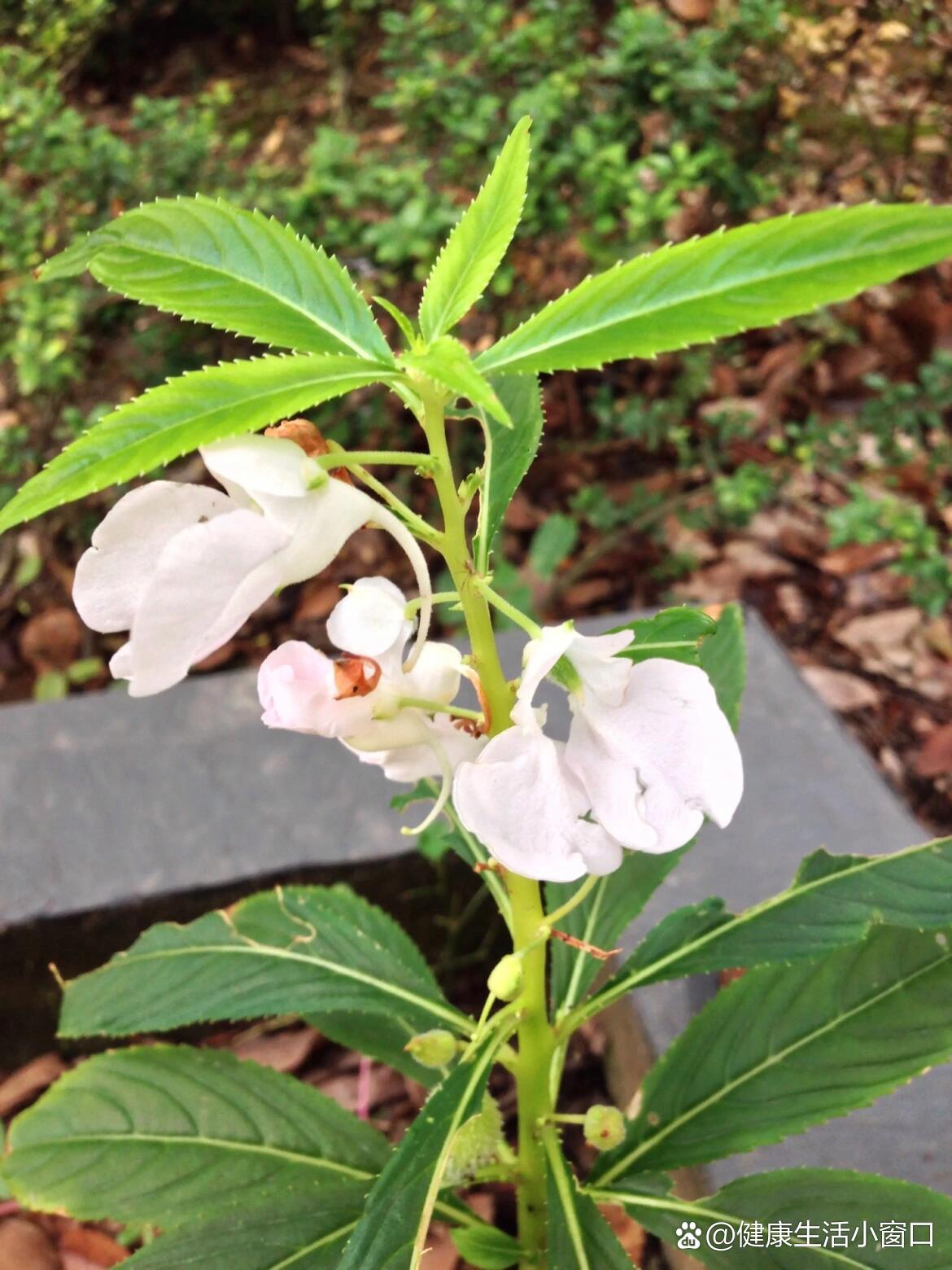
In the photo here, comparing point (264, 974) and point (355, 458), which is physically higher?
point (355, 458)

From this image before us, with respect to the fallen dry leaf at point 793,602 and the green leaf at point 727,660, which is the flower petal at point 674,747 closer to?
the green leaf at point 727,660

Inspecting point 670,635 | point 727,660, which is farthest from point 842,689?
point 670,635

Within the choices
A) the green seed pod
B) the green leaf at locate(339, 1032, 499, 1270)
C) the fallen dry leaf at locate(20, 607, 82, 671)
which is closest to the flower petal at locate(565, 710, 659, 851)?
the green leaf at locate(339, 1032, 499, 1270)

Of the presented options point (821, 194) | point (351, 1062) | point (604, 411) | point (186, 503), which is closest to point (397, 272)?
point (604, 411)

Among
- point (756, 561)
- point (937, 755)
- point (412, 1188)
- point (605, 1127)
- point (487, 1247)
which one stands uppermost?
point (412, 1188)

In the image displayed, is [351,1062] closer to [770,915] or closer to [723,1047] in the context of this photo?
[723,1047]

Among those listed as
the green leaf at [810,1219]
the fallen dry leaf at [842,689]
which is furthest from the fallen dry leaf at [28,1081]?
the fallen dry leaf at [842,689]

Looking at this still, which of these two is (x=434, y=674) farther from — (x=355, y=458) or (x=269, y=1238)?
(x=269, y=1238)
